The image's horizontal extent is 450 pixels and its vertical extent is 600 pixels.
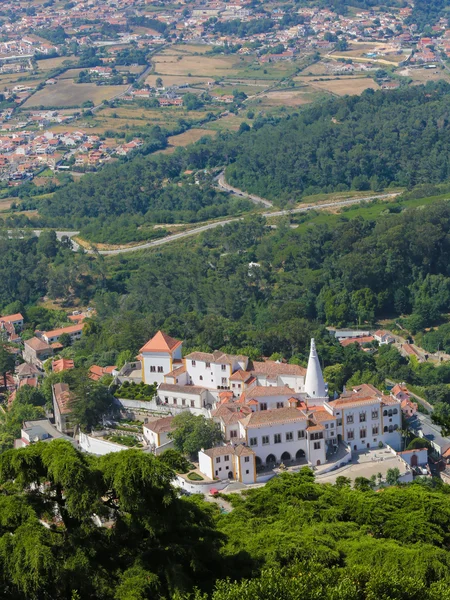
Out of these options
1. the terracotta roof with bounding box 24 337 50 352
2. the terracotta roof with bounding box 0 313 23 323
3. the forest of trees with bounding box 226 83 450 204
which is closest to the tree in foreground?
the terracotta roof with bounding box 24 337 50 352

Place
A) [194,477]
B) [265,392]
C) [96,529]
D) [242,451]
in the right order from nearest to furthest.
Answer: [96,529]
[194,477]
[242,451]
[265,392]

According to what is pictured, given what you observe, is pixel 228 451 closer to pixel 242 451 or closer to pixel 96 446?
pixel 242 451

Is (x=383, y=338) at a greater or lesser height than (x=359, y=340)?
lesser

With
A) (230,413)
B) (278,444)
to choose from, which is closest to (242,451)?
(278,444)

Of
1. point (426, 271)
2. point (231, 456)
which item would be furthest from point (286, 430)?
point (426, 271)

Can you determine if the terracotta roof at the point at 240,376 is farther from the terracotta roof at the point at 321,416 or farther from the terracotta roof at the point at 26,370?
the terracotta roof at the point at 26,370

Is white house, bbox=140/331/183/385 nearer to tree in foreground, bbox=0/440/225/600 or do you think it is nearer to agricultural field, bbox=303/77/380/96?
tree in foreground, bbox=0/440/225/600
